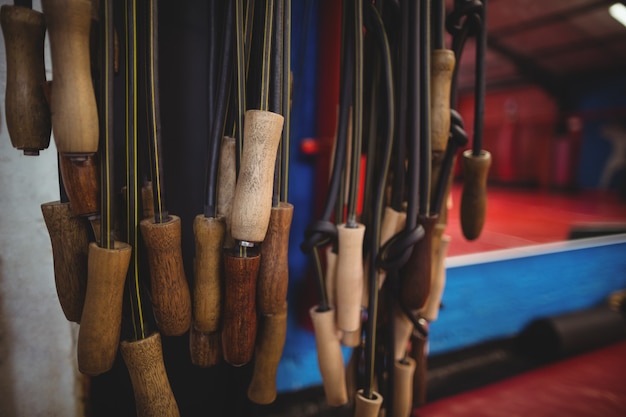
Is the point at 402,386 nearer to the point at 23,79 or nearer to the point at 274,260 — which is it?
the point at 274,260

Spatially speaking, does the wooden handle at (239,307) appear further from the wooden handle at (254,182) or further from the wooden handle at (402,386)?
the wooden handle at (402,386)

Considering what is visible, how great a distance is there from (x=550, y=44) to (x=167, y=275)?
5440 mm

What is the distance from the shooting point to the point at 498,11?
358 cm

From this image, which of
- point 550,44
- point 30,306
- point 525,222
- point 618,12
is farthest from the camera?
point 550,44

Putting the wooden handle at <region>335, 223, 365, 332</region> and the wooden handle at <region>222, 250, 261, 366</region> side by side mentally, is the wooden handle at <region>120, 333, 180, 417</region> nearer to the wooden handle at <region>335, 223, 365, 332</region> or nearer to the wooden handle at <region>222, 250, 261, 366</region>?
the wooden handle at <region>222, 250, 261, 366</region>

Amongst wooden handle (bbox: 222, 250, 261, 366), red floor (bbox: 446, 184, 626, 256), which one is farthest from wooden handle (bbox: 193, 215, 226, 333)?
red floor (bbox: 446, 184, 626, 256)

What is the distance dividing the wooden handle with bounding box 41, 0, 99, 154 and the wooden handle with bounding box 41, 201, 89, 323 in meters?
0.08

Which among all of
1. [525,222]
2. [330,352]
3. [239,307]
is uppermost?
[239,307]

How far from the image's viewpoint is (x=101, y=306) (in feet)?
0.94

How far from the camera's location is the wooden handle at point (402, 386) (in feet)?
1.57

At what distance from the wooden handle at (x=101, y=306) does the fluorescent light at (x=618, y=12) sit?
4225 millimetres

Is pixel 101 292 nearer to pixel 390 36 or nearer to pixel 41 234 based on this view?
pixel 41 234

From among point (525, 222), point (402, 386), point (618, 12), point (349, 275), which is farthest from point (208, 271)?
point (618, 12)

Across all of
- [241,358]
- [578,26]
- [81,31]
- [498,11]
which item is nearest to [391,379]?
[241,358]
